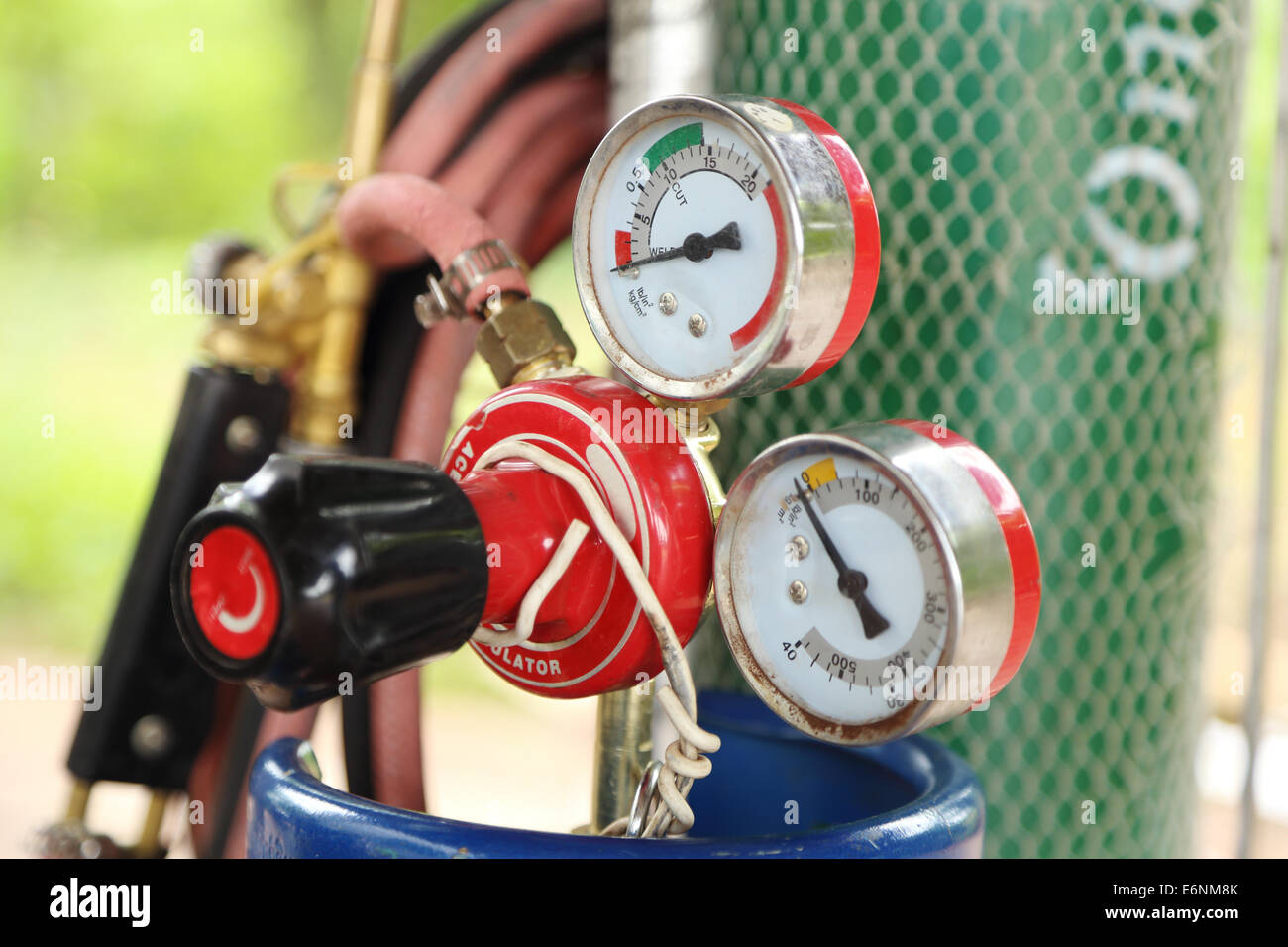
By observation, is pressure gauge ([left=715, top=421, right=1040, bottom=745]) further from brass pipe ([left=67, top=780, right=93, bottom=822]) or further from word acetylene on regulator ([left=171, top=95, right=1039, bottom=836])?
brass pipe ([left=67, top=780, right=93, bottom=822])

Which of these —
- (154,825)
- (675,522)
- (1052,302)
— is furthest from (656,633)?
(154,825)

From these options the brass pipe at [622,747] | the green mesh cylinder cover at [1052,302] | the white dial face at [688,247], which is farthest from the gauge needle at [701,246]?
the green mesh cylinder cover at [1052,302]

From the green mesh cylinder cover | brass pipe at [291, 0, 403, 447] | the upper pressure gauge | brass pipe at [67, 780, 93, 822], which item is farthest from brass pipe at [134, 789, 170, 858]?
the upper pressure gauge

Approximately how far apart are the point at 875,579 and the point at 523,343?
261 millimetres

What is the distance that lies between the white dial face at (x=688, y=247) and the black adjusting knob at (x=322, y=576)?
0.14m

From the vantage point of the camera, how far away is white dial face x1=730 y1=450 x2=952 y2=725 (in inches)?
19.7

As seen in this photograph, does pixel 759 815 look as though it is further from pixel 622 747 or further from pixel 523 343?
pixel 523 343

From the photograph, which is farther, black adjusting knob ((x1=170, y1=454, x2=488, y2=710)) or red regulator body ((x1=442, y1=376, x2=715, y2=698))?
red regulator body ((x1=442, y1=376, x2=715, y2=698))

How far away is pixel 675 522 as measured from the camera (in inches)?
22.5

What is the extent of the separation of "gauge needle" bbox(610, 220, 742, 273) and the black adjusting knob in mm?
158

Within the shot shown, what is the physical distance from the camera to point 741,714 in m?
0.82

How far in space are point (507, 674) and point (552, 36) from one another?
60 centimetres

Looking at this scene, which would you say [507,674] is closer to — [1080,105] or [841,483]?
[841,483]
